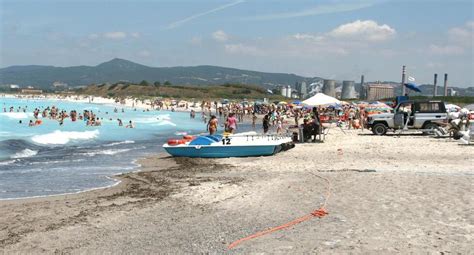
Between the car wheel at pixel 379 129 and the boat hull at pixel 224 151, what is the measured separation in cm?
963

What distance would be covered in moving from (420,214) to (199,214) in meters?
3.88

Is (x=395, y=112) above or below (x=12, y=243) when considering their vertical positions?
above

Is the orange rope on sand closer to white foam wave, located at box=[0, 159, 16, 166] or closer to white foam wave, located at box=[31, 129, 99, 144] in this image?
white foam wave, located at box=[0, 159, 16, 166]

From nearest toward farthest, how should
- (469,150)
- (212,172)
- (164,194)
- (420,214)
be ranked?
(420,214)
(164,194)
(212,172)
(469,150)

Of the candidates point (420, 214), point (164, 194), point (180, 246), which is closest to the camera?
point (180, 246)

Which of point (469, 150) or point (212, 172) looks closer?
point (212, 172)

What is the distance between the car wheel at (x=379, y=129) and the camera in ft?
85.2

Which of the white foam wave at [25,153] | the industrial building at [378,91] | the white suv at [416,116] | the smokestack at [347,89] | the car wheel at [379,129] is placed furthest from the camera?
the smokestack at [347,89]

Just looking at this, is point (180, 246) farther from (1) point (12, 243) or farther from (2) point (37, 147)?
(2) point (37, 147)

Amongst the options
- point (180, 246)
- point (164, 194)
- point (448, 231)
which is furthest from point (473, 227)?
point (164, 194)

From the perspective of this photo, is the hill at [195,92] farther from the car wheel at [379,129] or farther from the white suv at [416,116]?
the white suv at [416,116]

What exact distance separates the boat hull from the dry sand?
3.04 metres

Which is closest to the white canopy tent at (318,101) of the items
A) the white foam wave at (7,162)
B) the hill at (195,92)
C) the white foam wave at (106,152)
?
the white foam wave at (106,152)

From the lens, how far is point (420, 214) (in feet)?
27.0
